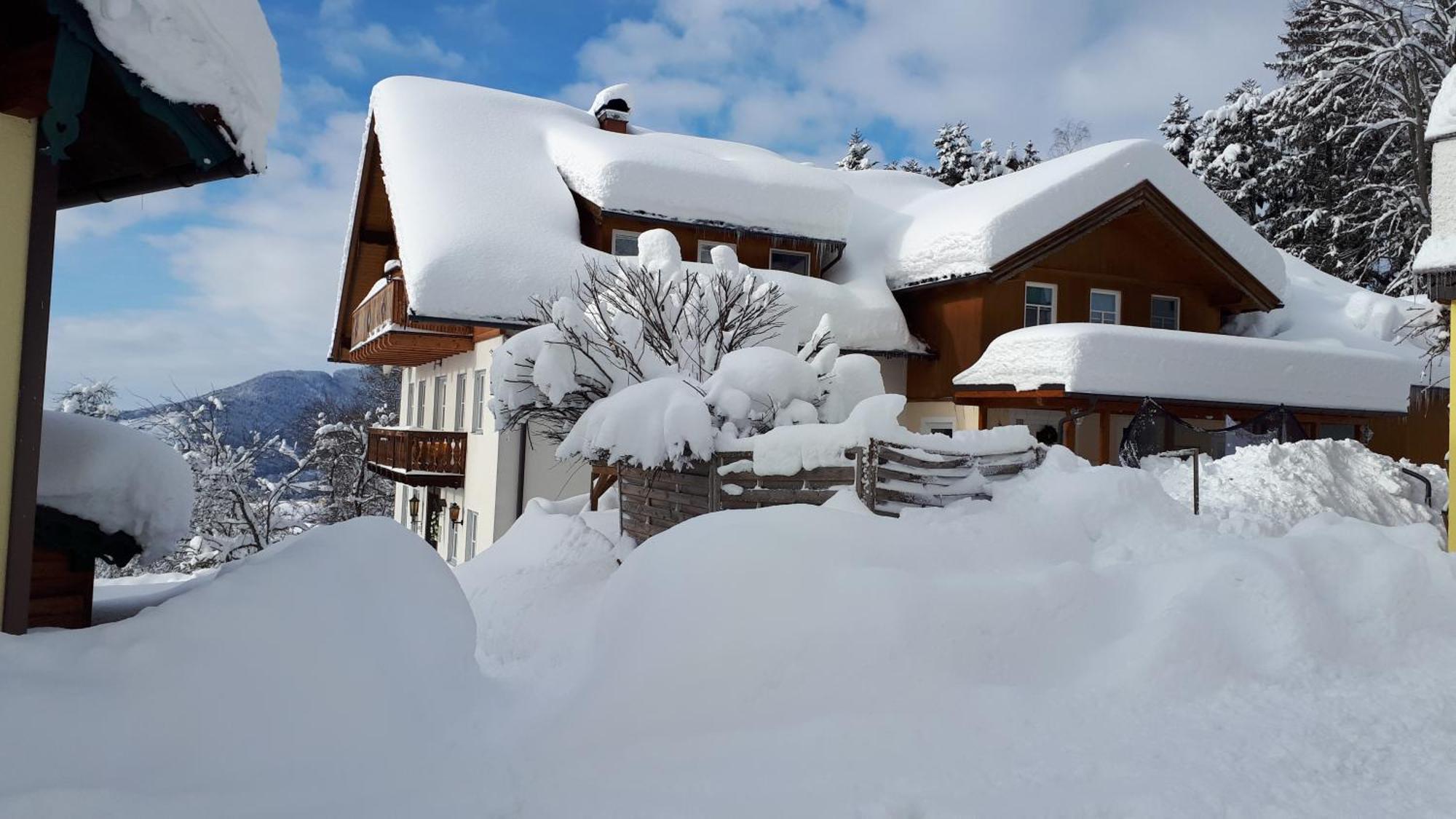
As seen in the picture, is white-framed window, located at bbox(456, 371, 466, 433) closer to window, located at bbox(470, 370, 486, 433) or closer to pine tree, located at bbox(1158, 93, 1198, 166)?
window, located at bbox(470, 370, 486, 433)

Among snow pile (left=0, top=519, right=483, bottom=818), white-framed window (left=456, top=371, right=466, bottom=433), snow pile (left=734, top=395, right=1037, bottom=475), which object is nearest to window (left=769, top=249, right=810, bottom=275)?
white-framed window (left=456, top=371, right=466, bottom=433)

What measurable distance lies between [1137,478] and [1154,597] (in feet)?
7.60

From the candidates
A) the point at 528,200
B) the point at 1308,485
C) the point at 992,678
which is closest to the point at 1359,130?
the point at 1308,485

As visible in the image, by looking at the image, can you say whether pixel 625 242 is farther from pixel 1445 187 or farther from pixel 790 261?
pixel 1445 187

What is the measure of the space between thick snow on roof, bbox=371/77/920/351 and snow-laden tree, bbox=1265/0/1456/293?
1467 cm

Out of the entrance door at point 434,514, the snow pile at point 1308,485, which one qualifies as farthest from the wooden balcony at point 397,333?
the snow pile at point 1308,485

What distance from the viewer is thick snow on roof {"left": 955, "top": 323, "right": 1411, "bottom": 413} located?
1554 centimetres

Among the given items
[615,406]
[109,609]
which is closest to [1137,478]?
[615,406]

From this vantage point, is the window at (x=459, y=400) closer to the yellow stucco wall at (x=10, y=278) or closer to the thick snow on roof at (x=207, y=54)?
the thick snow on roof at (x=207, y=54)

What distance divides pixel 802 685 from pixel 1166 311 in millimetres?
18045

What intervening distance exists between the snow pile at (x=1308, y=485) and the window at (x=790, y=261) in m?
8.12

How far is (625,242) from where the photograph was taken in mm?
17812

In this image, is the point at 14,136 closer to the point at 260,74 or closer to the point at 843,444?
the point at 260,74

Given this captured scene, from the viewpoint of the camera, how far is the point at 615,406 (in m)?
10.3
